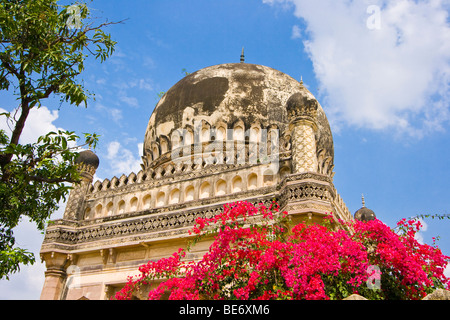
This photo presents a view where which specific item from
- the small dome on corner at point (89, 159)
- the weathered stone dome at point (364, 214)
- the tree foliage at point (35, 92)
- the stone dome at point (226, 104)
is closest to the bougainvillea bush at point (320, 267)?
the tree foliage at point (35, 92)

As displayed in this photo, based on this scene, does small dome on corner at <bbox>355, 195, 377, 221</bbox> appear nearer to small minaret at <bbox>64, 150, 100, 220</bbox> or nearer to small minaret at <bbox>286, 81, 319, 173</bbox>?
small minaret at <bbox>286, 81, 319, 173</bbox>

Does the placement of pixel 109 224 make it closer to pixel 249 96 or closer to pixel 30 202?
pixel 30 202

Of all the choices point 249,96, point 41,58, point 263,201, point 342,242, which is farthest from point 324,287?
point 249,96

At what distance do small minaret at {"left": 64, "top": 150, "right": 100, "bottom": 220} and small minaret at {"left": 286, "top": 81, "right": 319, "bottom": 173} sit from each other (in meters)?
5.24

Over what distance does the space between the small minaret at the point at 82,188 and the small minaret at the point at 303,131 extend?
5236mm

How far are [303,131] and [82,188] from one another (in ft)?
19.0

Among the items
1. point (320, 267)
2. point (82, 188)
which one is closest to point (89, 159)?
point (82, 188)

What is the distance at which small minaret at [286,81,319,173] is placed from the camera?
8.79m

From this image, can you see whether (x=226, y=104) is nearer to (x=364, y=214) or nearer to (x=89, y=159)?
(x=89, y=159)

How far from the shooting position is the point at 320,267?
549cm

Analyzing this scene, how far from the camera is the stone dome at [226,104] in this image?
42.2 ft

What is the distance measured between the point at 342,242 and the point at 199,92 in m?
8.69

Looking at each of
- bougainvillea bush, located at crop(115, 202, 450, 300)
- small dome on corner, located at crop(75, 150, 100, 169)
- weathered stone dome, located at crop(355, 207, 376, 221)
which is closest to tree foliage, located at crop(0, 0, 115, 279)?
bougainvillea bush, located at crop(115, 202, 450, 300)

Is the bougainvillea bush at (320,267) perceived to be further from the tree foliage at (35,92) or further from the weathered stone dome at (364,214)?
the weathered stone dome at (364,214)
